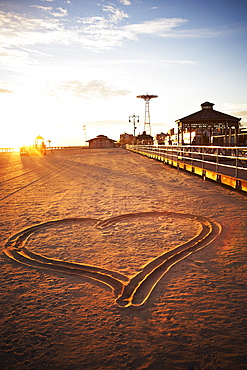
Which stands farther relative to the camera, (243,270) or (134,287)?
(243,270)

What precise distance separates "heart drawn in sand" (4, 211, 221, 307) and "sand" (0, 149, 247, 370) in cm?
1

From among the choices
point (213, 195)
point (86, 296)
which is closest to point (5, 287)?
point (86, 296)

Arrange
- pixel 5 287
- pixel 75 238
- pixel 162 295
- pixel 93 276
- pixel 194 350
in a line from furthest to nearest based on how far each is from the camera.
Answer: pixel 75 238 → pixel 93 276 → pixel 5 287 → pixel 162 295 → pixel 194 350

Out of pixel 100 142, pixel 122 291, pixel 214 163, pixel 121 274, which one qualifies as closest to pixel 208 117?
pixel 214 163

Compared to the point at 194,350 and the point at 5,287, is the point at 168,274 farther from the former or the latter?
the point at 5,287

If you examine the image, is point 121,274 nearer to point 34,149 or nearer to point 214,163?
point 214,163

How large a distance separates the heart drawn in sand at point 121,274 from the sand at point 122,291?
15 millimetres

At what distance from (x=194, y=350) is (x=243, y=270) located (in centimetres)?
164

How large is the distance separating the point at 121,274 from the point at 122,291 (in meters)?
0.40

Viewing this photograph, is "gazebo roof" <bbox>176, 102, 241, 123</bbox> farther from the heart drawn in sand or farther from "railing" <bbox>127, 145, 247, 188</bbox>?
the heart drawn in sand

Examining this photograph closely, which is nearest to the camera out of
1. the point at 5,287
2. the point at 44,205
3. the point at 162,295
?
the point at 162,295

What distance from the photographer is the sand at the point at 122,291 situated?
2184mm

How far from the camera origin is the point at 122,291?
3.06 metres

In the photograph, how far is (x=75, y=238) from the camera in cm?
485
